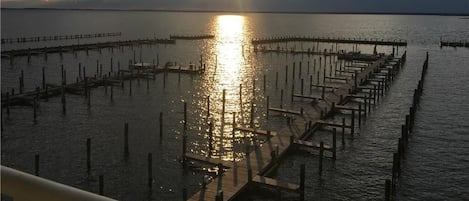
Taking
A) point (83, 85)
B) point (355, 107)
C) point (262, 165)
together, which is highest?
point (83, 85)

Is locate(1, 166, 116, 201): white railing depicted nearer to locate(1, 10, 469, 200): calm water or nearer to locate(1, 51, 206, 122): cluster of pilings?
locate(1, 10, 469, 200): calm water

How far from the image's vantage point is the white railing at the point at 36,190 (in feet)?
8.73

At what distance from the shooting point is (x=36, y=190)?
2814 millimetres

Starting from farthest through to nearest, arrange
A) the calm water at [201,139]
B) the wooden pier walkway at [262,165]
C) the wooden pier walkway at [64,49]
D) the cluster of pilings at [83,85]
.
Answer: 1. the wooden pier walkway at [64,49]
2. the cluster of pilings at [83,85]
3. the calm water at [201,139]
4. the wooden pier walkway at [262,165]

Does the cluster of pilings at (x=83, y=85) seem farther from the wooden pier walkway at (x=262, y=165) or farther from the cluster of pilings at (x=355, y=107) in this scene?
the cluster of pilings at (x=355, y=107)

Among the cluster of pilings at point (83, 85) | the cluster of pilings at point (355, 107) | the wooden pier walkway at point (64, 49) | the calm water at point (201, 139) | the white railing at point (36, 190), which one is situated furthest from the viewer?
the wooden pier walkway at point (64, 49)

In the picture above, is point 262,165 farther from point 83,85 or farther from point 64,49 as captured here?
point 64,49

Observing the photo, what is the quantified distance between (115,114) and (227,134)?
12804 millimetres

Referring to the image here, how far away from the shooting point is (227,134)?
133 feet

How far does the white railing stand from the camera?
266 cm

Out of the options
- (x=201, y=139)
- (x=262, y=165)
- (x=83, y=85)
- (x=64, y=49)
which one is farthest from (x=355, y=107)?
(x=64, y=49)

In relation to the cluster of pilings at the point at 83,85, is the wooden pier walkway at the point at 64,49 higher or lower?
higher

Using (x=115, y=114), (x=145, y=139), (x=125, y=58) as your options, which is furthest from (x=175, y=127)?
(x=125, y=58)

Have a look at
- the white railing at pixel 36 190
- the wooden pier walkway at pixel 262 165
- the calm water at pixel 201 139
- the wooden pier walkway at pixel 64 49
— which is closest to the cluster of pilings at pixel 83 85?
the calm water at pixel 201 139
